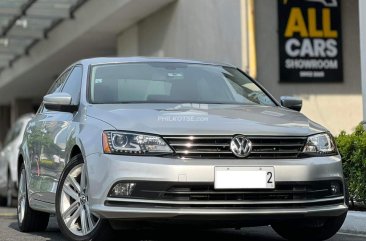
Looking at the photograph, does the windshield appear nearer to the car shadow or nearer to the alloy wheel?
the alloy wheel

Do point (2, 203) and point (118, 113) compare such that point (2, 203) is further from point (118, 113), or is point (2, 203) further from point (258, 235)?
point (118, 113)

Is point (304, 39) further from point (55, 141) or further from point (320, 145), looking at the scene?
point (320, 145)

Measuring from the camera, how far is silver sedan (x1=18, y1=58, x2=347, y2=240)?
5398 mm

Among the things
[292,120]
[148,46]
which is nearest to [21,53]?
[148,46]

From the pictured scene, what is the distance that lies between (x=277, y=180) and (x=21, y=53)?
74.9 ft

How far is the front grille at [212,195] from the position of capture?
5.39m

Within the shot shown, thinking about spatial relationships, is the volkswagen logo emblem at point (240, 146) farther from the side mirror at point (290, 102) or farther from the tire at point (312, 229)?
the side mirror at point (290, 102)

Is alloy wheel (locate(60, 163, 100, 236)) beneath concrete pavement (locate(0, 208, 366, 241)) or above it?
above

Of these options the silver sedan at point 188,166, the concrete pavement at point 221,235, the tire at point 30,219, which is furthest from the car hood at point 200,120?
the tire at point 30,219

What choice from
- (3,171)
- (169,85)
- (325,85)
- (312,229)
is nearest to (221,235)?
(312,229)

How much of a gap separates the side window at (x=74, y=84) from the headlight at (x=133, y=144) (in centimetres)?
112

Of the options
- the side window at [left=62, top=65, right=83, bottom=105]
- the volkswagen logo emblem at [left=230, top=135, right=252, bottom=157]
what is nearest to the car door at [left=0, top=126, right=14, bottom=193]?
the side window at [left=62, top=65, right=83, bottom=105]

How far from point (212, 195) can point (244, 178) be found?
251 millimetres

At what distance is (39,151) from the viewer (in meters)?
7.29
